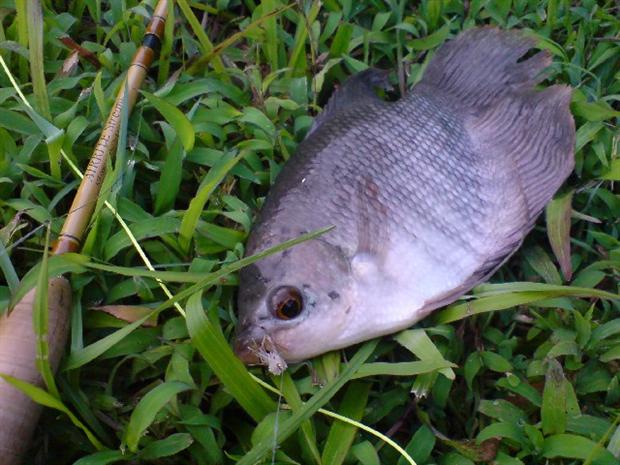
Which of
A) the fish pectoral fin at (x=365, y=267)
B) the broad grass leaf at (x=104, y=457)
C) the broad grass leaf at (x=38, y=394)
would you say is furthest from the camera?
the fish pectoral fin at (x=365, y=267)

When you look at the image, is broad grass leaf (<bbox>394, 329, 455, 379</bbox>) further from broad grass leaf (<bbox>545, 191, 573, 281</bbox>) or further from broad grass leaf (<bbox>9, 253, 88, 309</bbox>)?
broad grass leaf (<bbox>9, 253, 88, 309</bbox>)

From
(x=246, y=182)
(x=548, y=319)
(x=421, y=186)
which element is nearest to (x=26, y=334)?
(x=246, y=182)

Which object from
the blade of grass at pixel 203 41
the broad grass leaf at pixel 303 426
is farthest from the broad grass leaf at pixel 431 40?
the broad grass leaf at pixel 303 426

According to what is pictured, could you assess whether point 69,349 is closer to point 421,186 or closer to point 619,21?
point 421,186

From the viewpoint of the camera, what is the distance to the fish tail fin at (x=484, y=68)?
2.25m

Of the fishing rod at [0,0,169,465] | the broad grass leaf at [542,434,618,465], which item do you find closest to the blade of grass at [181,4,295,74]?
the fishing rod at [0,0,169,465]

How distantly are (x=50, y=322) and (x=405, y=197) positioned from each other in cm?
110

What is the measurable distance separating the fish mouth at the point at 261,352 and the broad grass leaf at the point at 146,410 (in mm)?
194

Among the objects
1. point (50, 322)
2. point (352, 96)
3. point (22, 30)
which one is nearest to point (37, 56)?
point (22, 30)

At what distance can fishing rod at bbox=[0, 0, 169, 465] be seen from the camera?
152cm

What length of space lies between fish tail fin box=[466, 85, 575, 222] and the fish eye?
2.85 feet

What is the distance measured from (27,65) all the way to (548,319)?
6.74 ft

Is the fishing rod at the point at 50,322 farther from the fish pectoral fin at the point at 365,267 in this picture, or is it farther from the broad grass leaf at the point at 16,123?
the fish pectoral fin at the point at 365,267

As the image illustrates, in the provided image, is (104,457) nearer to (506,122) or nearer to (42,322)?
(42,322)
